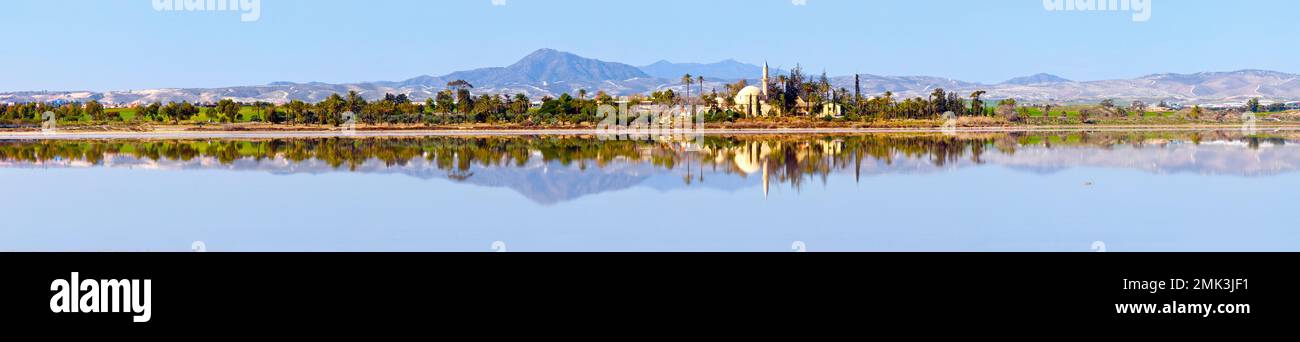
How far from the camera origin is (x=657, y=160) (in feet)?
72.4

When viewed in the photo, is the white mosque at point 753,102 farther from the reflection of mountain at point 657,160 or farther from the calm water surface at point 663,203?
the calm water surface at point 663,203

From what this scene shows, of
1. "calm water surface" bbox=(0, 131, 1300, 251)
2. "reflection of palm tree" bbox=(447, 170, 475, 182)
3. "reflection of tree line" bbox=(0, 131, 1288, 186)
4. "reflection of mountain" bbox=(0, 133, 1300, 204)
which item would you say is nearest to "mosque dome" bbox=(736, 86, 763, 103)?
"reflection of tree line" bbox=(0, 131, 1288, 186)

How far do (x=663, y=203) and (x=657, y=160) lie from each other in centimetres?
925

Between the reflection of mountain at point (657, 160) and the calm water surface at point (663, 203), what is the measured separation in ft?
0.32

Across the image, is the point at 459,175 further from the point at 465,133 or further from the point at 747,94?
the point at 747,94

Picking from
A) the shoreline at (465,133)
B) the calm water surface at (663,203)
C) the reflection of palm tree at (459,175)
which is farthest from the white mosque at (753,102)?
the reflection of palm tree at (459,175)

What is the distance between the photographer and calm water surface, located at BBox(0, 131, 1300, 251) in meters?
9.59

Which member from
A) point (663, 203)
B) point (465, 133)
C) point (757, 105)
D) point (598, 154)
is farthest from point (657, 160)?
point (757, 105)

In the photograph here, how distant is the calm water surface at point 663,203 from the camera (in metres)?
9.59

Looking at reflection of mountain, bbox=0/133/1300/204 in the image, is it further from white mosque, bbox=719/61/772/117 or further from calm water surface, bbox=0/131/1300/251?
white mosque, bbox=719/61/772/117

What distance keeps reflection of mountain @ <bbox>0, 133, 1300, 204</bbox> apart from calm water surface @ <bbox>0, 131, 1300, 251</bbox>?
0.10 meters
